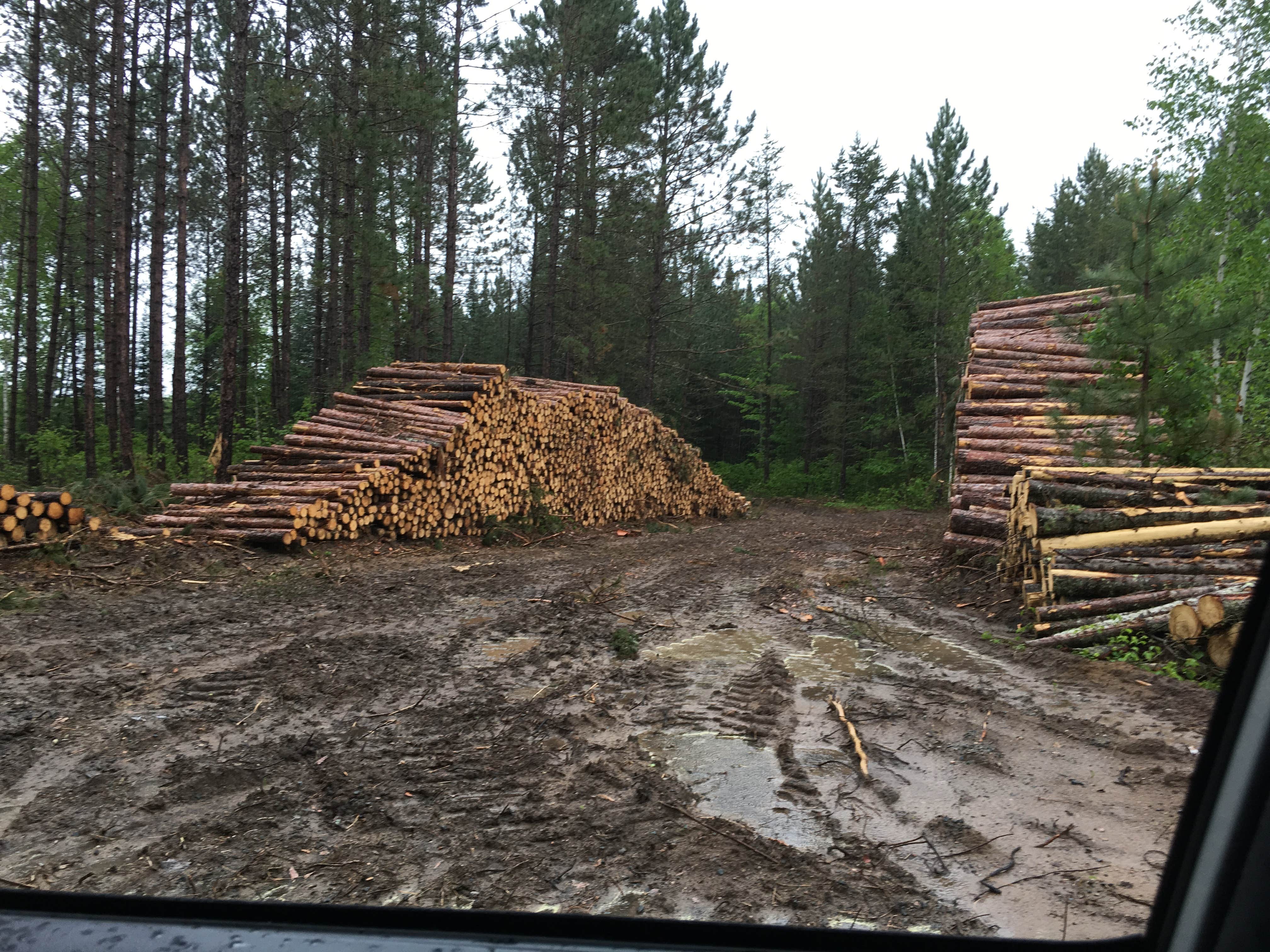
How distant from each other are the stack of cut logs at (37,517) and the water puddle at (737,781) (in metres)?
7.01

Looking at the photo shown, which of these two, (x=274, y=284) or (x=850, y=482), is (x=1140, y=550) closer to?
(x=274, y=284)

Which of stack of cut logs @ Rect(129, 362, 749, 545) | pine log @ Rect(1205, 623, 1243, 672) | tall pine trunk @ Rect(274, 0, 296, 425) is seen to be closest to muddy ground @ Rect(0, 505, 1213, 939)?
pine log @ Rect(1205, 623, 1243, 672)

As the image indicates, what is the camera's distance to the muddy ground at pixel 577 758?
8.01ft

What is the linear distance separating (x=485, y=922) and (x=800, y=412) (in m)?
36.3

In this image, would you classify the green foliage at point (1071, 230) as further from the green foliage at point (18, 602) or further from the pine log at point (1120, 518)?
the green foliage at point (18, 602)

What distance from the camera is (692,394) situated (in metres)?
33.8

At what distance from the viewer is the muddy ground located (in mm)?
2441

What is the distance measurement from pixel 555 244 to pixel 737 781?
65.4 ft

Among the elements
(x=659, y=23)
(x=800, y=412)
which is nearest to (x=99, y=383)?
(x=659, y=23)

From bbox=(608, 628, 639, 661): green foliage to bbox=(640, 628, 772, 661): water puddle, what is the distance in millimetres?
76

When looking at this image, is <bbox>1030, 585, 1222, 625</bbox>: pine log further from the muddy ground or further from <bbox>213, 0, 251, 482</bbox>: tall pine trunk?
<bbox>213, 0, 251, 482</bbox>: tall pine trunk

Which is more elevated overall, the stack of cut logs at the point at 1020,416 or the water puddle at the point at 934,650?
the stack of cut logs at the point at 1020,416

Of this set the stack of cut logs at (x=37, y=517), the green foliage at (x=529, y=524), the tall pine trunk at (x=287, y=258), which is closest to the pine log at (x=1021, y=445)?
the green foliage at (x=529, y=524)

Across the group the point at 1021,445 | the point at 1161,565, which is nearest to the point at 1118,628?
the point at 1161,565
